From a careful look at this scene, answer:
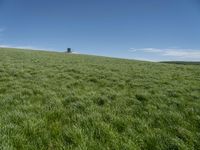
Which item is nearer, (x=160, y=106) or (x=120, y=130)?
(x=120, y=130)

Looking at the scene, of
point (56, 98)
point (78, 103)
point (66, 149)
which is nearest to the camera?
point (66, 149)

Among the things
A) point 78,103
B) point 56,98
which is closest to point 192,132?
Result: point 78,103

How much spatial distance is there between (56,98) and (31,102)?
908mm

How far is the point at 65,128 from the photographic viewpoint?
5.17 metres

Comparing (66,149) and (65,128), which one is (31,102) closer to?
(65,128)

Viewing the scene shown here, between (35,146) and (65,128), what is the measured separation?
3.23 ft

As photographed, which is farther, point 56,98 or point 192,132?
point 56,98

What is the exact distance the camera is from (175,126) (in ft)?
18.3

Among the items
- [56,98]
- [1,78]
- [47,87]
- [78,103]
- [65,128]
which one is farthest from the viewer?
[1,78]

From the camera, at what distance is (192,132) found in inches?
205

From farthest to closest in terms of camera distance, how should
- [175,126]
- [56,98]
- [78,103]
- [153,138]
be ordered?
1. [56,98]
2. [78,103]
3. [175,126]
4. [153,138]

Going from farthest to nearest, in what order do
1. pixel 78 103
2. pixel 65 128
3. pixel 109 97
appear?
pixel 109 97 < pixel 78 103 < pixel 65 128

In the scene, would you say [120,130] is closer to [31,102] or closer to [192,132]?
[192,132]

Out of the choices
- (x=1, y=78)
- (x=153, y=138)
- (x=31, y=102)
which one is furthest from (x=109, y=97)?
(x=1, y=78)
